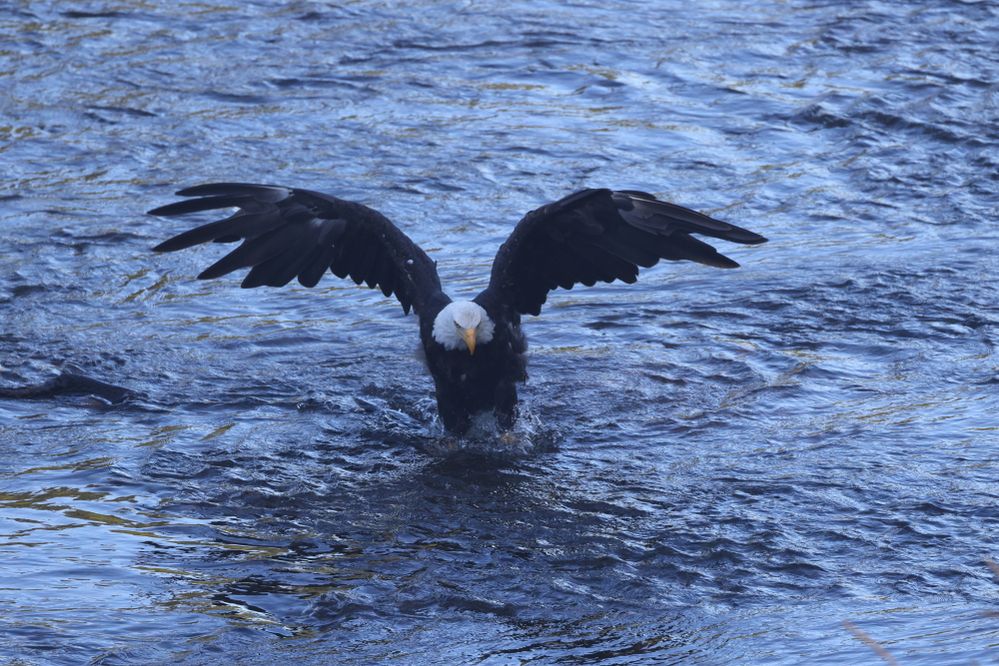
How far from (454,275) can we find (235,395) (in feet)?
5.75

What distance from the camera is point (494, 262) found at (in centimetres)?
734

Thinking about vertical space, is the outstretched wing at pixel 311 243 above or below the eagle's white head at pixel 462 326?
above

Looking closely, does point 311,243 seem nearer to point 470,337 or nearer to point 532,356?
point 470,337

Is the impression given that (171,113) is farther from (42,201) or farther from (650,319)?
(650,319)

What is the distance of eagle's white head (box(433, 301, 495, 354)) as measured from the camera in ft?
22.6

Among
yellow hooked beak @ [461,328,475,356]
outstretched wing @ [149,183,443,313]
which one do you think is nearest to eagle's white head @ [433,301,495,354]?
yellow hooked beak @ [461,328,475,356]

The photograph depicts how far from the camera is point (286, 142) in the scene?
11.2 metres

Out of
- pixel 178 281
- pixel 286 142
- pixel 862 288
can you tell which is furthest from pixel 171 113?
pixel 862 288

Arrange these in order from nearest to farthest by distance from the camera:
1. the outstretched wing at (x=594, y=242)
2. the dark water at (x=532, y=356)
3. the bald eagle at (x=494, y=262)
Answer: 1. the dark water at (x=532, y=356)
2. the outstretched wing at (x=594, y=242)
3. the bald eagle at (x=494, y=262)

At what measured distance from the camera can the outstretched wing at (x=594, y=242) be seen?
676cm

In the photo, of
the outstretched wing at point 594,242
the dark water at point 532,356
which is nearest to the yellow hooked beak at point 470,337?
the outstretched wing at point 594,242

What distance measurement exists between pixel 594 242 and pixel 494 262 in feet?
1.74

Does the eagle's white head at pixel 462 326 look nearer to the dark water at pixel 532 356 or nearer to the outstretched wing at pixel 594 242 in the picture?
the outstretched wing at pixel 594 242

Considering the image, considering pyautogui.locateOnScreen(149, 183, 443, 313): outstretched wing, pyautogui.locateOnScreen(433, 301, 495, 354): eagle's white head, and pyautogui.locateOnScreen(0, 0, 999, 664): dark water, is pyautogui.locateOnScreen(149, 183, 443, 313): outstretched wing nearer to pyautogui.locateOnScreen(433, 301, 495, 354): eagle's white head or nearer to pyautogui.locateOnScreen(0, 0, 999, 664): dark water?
pyautogui.locateOnScreen(433, 301, 495, 354): eagle's white head
